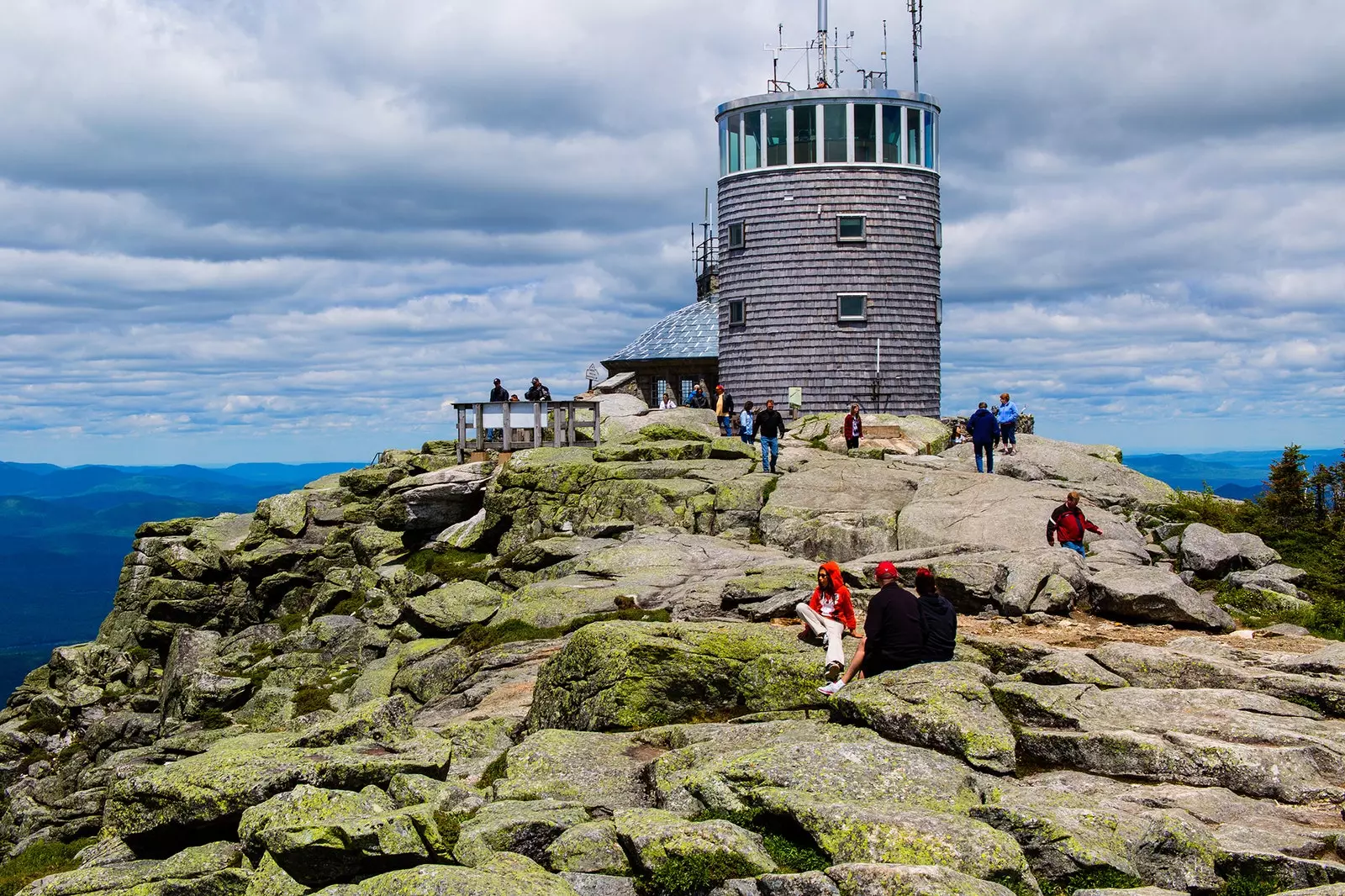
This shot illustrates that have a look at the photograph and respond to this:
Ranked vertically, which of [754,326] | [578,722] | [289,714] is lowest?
[289,714]

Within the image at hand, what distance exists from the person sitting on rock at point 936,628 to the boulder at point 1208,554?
1410cm

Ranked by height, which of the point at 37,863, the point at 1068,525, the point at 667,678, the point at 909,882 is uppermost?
the point at 1068,525

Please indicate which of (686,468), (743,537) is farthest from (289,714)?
(686,468)

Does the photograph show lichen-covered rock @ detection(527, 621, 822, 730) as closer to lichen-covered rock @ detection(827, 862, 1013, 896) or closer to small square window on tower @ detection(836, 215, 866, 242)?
lichen-covered rock @ detection(827, 862, 1013, 896)

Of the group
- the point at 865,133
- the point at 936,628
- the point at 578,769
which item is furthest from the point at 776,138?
the point at 578,769

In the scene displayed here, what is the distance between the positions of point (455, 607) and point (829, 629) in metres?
12.5

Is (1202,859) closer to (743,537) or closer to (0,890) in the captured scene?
(0,890)

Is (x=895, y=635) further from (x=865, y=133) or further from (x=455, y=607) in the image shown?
(x=865, y=133)

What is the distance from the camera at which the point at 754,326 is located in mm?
50344

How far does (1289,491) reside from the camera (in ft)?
112

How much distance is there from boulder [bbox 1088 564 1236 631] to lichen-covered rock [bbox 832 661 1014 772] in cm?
835

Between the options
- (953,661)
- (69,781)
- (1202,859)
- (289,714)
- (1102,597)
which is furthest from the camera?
(69,781)

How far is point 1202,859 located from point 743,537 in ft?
69.0

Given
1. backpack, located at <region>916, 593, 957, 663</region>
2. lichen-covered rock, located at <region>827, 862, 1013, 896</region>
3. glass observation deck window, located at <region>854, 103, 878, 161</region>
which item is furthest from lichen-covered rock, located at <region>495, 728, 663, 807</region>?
glass observation deck window, located at <region>854, 103, 878, 161</region>
